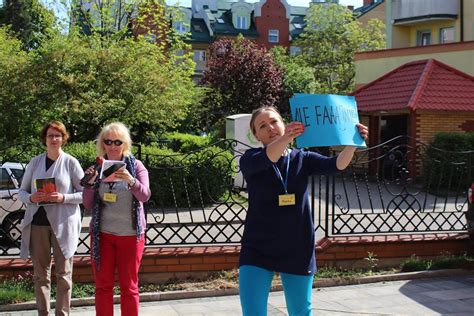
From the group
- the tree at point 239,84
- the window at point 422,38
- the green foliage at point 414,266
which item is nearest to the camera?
the green foliage at point 414,266

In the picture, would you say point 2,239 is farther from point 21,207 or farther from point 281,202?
point 281,202

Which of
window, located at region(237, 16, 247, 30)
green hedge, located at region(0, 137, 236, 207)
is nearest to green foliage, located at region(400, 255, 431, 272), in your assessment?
green hedge, located at region(0, 137, 236, 207)

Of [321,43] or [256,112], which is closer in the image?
[256,112]

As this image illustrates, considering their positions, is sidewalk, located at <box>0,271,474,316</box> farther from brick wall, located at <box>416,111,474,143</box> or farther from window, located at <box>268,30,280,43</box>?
window, located at <box>268,30,280,43</box>

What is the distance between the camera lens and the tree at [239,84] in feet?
105

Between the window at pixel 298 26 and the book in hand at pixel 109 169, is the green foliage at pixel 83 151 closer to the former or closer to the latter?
the book in hand at pixel 109 169

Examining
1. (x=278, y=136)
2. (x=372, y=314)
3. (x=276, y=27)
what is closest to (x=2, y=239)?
(x=372, y=314)

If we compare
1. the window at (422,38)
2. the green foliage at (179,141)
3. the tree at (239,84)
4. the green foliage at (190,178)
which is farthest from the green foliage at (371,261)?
the tree at (239,84)

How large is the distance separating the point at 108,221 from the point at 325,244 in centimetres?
331

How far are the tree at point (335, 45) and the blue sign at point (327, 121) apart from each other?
3548 cm

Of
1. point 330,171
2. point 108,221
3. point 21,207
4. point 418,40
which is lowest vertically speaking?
point 21,207

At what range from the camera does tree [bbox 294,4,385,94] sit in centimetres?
3991

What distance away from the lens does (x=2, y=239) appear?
7.40 m

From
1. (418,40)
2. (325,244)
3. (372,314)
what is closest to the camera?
(372,314)
